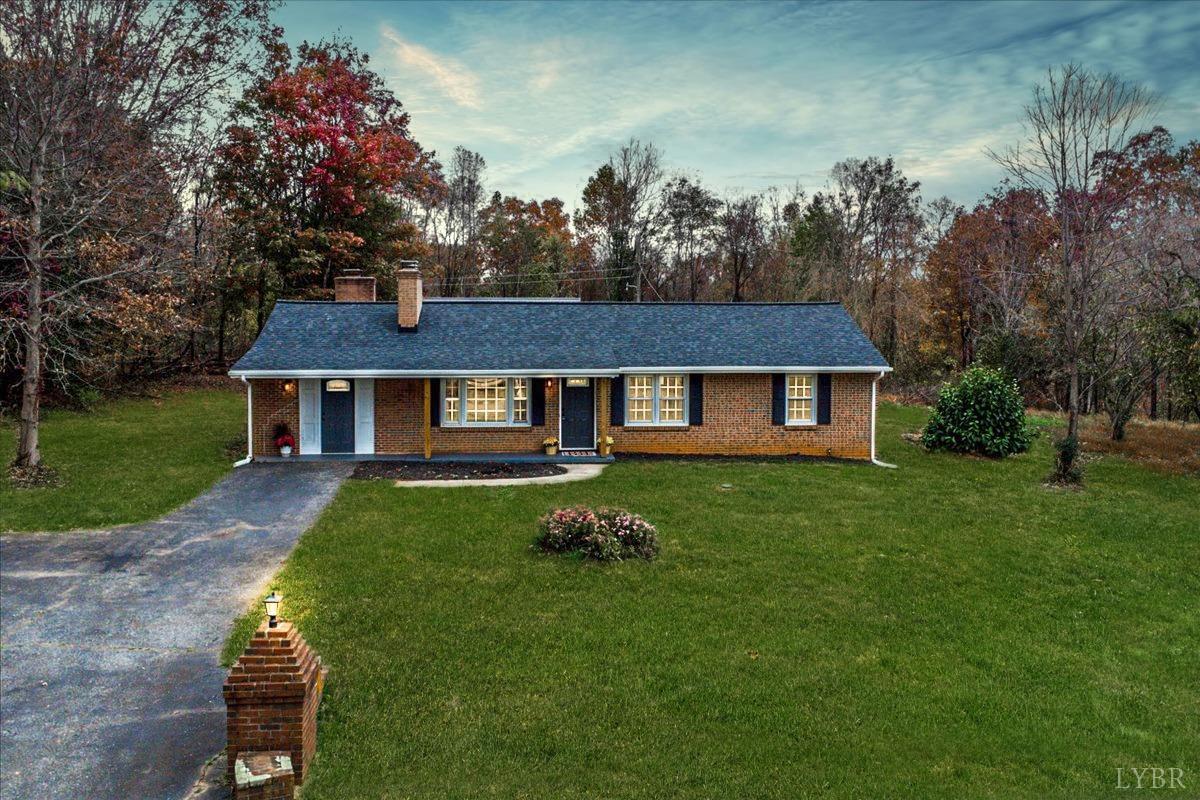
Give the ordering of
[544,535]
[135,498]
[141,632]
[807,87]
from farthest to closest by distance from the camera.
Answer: [807,87]
[135,498]
[544,535]
[141,632]

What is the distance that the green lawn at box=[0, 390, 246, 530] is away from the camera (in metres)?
14.1

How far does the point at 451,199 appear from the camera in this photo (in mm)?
48500

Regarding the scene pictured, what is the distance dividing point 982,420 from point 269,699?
68.6ft

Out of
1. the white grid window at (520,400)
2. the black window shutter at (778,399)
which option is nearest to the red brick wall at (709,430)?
the black window shutter at (778,399)

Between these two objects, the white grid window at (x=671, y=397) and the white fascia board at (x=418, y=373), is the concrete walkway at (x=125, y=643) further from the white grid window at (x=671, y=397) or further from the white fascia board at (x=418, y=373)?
the white grid window at (x=671, y=397)

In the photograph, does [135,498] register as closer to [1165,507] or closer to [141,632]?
[141,632]

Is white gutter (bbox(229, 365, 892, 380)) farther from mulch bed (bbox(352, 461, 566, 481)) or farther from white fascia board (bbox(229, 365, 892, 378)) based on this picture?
mulch bed (bbox(352, 461, 566, 481))

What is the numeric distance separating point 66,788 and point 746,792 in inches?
219

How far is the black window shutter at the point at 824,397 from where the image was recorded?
21.0m

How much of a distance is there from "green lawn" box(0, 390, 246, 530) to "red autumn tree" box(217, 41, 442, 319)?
720cm

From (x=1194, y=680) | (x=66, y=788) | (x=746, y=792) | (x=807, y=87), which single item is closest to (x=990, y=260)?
(x=807, y=87)

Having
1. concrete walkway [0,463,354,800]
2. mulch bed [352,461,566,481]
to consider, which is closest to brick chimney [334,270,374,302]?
mulch bed [352,461,566,481]

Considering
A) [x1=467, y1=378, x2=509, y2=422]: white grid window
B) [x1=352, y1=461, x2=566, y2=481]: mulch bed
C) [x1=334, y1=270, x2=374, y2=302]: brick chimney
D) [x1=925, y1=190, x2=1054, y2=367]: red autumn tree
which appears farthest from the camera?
[x1=925, y1=190, x2=1054, y2=367]: red autumn tree

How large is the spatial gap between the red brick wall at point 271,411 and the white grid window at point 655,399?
354 inches
